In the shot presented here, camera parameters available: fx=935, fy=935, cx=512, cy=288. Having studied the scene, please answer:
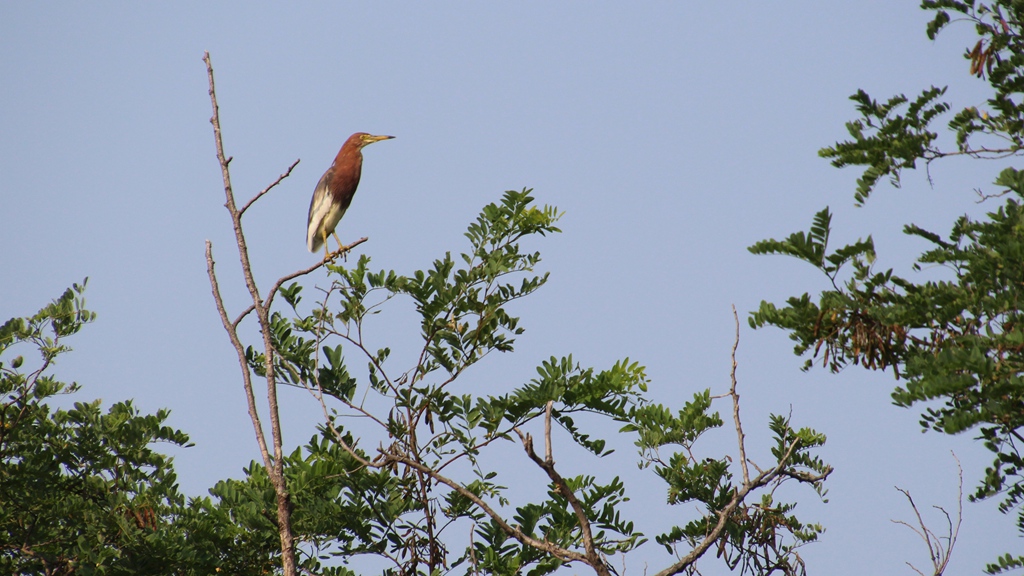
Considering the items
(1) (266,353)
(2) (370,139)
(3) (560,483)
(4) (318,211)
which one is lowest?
(3) (560,483)

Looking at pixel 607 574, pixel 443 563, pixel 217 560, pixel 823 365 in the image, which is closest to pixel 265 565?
pixel 217 560

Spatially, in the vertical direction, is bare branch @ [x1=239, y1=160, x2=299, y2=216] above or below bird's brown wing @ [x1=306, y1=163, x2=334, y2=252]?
below

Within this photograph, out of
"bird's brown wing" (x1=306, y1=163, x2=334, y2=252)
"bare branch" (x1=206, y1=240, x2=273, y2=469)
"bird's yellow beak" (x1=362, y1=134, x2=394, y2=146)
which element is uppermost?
"bird's yellow beak" (x1=362, y1=134, x2=394, y2=146)

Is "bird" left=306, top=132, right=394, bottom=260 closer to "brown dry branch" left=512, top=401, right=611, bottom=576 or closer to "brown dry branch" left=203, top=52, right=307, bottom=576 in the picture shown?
"brown dry branch" left=203, top=52, right=307, bottom=576

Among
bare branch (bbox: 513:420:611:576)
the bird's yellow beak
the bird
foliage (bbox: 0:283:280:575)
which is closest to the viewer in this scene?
bare branch (bbox: 513:420:611:576)

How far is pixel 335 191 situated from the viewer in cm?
889

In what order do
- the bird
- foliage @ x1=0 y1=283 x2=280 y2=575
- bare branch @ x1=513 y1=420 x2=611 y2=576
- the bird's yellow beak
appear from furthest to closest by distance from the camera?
the bird's yellow beak, the bird, foliage @ x1=0 y1=283 x2=280 y2=575, bare branch @ x1=513 y1=420 x2=611 y2=576

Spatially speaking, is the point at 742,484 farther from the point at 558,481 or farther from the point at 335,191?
the point at 335,191

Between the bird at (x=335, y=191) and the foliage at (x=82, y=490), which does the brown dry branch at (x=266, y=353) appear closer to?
the foliage at (x=82, y=490)

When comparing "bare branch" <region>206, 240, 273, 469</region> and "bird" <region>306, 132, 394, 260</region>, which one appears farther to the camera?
"bird" <region>306, 132, 394, 260</region>

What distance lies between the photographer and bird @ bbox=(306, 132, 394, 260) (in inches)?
348

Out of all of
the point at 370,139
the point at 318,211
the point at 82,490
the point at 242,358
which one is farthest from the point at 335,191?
the point at 242,358

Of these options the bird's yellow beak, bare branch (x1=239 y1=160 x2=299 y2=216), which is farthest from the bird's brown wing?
bare branch (x1=239 y1=160 x2=299 y2=216)

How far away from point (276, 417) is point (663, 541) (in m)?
2.57
